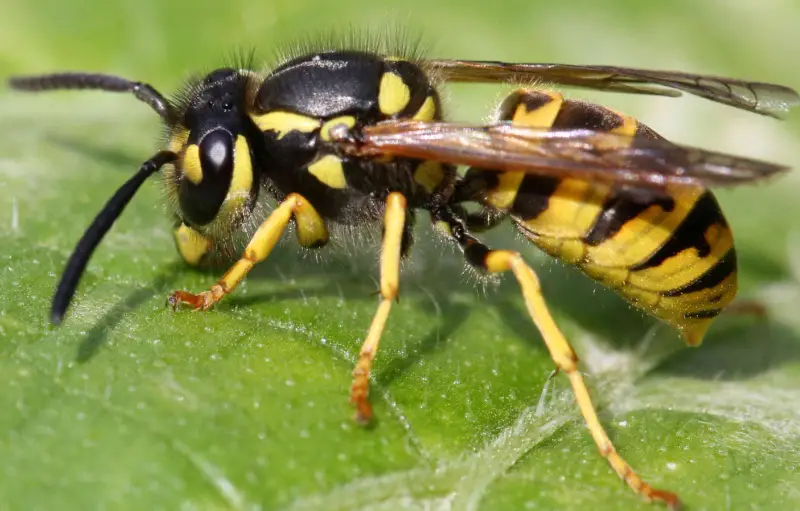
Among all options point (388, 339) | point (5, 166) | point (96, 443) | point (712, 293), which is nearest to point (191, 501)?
point (96, 443)

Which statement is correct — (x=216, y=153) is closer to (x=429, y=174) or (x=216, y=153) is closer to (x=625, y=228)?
(x=429, y=174)

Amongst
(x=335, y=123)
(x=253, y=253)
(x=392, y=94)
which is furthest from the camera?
(x=392, y=94)

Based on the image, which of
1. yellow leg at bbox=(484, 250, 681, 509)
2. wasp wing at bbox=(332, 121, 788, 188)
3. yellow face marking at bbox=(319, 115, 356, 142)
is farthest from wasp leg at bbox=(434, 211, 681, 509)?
yellow face marking at bbox=(319, 115, 356, 142)

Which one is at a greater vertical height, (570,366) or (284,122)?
(284,122)

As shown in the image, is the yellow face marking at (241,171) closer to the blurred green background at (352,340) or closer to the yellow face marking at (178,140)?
the yellow face marking at (178,140)

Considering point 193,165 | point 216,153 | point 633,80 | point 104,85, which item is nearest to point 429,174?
point 216,153

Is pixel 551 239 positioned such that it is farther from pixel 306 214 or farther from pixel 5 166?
pixel 5 166
